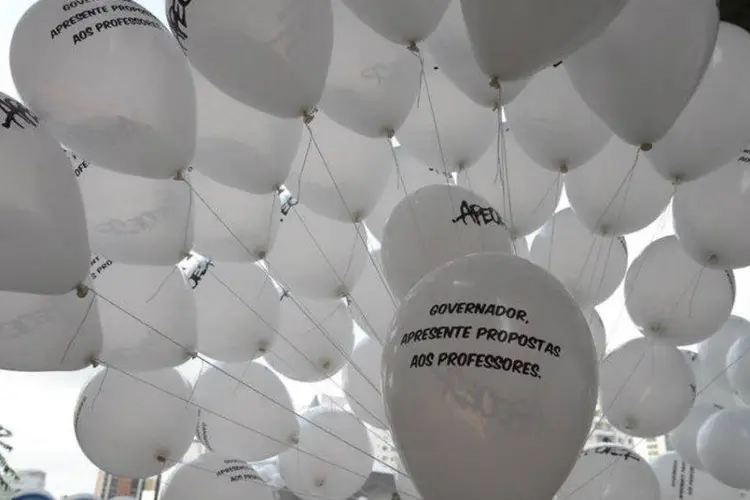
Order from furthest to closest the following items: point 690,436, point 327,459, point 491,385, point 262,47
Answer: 1. point 690,436
2. point 327,459
3. point 262,47
4. point 491,385

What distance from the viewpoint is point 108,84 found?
71.2 inches

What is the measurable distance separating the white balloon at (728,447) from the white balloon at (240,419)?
68.5 inches

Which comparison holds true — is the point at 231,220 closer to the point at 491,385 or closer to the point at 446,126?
the point at 446,126

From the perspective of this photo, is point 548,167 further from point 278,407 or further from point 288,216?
point 278,407

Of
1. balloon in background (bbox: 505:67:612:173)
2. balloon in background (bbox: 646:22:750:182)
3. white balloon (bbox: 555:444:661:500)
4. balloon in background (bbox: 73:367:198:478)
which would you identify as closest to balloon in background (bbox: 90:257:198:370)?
balloon in background (bbox: 73:367:198:478)

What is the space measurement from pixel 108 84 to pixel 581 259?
1909 millimetres

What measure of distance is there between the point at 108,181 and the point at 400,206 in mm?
875

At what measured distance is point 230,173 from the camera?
2225 mm

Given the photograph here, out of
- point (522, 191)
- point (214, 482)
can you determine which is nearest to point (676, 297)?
point (522, 191)

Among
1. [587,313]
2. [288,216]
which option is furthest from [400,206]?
[587,313]

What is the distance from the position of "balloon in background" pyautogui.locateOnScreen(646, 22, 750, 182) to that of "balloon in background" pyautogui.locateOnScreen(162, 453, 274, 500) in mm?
1792

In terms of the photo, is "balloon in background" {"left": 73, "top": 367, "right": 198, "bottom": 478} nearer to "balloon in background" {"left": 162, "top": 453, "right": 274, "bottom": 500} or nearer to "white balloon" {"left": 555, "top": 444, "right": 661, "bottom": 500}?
"balloon in background" {"left": 162, "top": 453, "right": 274, "bottom": 500}

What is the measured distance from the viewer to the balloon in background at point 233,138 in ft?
7.20

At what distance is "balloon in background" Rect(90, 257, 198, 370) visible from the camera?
235cm
